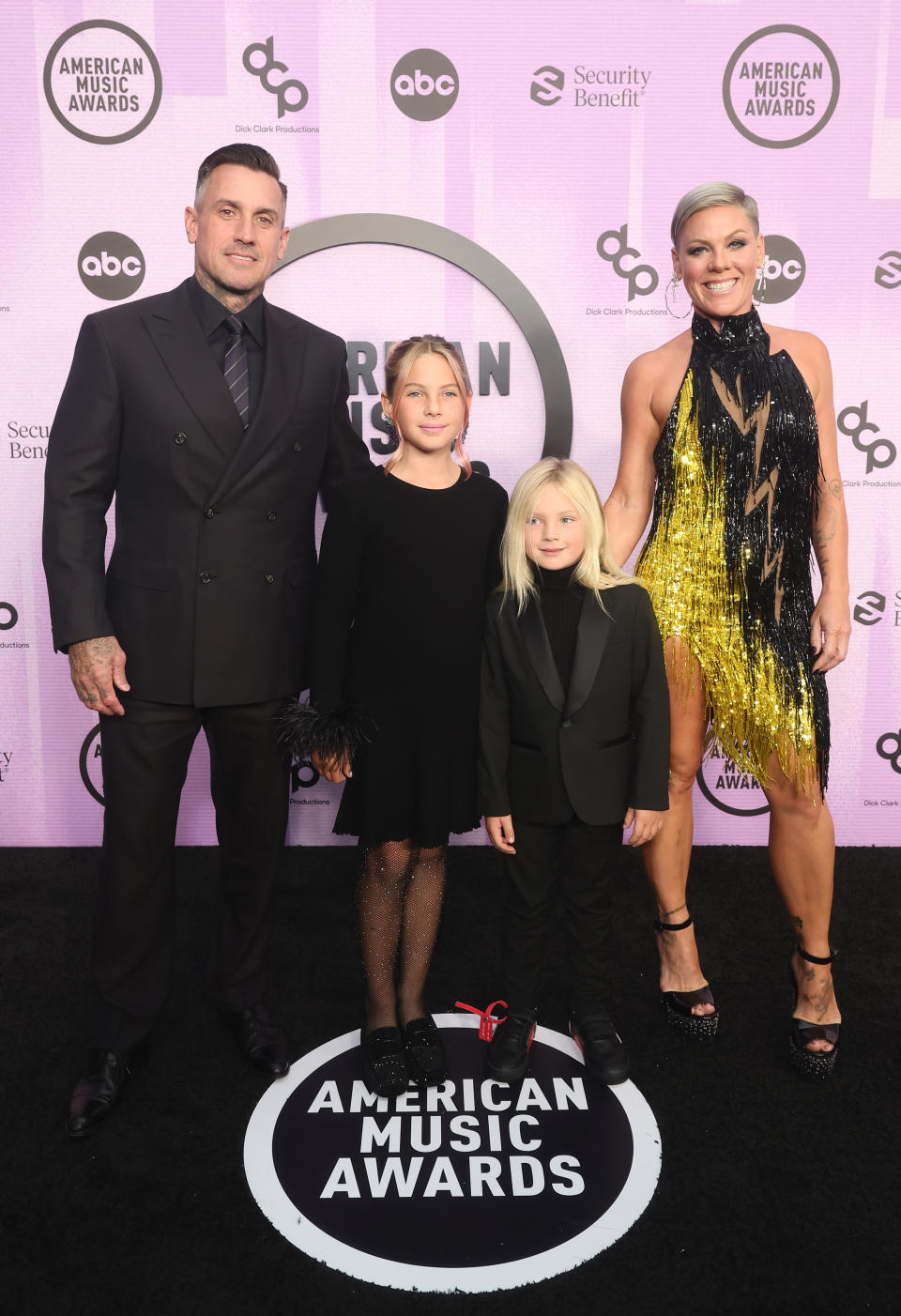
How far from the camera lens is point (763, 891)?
121 inches

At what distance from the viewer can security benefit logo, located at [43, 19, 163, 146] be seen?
9.93 ft

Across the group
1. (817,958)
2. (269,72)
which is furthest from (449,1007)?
(269,72)

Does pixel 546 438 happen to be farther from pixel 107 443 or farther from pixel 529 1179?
pixel 529 1179

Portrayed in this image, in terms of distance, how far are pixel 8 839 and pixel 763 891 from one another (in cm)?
265

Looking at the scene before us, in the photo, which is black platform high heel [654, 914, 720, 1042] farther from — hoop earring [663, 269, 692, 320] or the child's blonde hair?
hoop earring [663, 269, 692, 320]

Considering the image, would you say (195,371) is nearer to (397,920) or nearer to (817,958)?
(397,920)

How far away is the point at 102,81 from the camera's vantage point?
3039 millimetres

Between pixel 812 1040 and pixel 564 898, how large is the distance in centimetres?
65

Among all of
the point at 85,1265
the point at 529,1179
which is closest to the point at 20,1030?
the point at 85,1265

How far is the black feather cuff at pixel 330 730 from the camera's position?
1949 mm

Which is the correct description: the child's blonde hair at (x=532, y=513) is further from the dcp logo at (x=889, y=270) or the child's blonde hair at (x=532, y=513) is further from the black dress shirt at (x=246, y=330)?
the dcp logo at (x=889, y=270)

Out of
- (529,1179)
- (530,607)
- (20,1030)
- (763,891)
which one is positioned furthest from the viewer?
(763,891)

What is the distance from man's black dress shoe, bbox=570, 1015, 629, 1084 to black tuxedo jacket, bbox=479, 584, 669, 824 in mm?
509

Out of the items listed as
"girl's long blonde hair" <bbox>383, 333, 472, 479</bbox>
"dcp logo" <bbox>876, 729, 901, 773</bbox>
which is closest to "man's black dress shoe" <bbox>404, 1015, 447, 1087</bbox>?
"girl's long blonde hair" <bbox>383, 333, 472, 479</bbox>
